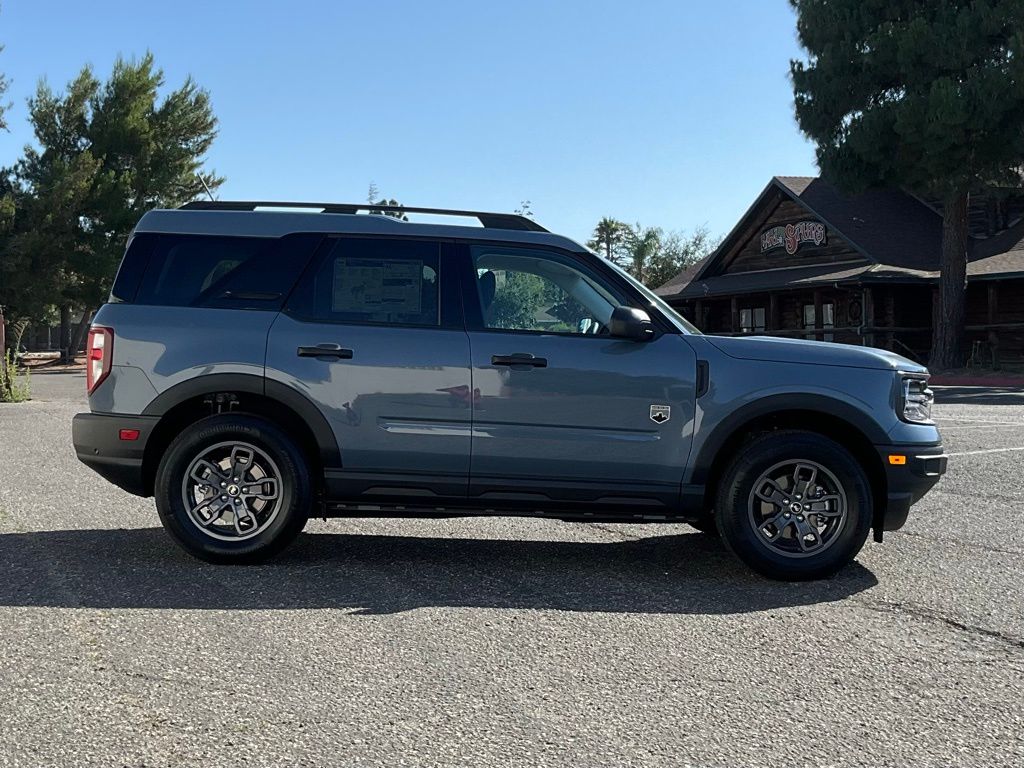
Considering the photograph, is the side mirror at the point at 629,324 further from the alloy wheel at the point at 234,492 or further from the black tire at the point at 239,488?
the alloy wheel at the point at 234,492

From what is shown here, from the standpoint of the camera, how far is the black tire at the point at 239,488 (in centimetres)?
587

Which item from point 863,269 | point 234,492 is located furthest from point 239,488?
point 863,269

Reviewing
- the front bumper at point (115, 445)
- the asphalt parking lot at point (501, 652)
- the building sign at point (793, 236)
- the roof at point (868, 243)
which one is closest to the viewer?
the asphalt parking lot at point (501, 652)

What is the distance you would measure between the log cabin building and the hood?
26.6 metres

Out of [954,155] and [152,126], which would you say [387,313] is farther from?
[152,126]

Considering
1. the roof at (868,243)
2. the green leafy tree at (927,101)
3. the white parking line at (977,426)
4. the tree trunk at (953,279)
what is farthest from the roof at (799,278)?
the white parking line at (977,426)

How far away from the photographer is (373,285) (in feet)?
20.2

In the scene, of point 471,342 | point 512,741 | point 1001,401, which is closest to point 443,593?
point 471,342

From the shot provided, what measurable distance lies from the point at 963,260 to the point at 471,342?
2834 cm

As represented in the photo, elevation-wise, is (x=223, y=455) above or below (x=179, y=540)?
above

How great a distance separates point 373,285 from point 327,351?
51cm

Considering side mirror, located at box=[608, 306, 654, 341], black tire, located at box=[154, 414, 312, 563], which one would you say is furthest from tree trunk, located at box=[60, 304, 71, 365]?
side mirror, located at box=[608, 306, 654, 341]

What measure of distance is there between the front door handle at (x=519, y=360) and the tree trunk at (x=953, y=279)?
28.0 metres

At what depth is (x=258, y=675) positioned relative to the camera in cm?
400
